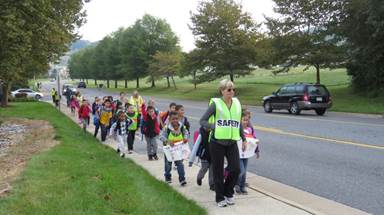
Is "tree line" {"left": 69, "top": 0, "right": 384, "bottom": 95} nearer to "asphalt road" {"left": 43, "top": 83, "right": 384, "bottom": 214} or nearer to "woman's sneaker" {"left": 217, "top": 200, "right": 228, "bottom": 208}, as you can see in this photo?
"asphalt road" {"left": 43, "top": 83, "right": 384, "bottom": 214}

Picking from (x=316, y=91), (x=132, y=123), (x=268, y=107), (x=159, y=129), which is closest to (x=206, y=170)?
(x=159, y=129)

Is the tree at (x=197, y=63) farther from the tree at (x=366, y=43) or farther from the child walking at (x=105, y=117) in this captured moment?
the child walking at (x=105, y=117)

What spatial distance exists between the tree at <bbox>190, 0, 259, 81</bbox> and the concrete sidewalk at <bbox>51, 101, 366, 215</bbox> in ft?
132

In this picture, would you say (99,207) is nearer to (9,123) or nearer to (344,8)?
(9,123)

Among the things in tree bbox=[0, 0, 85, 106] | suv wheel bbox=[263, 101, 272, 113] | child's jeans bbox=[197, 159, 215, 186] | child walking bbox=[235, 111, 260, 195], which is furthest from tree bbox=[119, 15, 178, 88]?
child walking bbox=[235, 111, 260, 195]

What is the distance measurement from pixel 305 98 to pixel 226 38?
24433 millimetres

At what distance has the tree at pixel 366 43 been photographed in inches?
1093

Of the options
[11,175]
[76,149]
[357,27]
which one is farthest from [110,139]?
[357,27]

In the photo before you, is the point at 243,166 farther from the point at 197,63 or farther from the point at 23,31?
the point at 197,63

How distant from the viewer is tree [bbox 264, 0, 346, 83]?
119ft

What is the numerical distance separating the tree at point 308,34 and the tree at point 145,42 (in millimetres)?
49069

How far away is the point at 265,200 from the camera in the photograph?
7883mm

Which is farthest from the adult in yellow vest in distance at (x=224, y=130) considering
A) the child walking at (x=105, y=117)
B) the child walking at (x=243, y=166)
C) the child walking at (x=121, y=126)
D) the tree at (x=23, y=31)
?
the tree at (x=23, y=31)

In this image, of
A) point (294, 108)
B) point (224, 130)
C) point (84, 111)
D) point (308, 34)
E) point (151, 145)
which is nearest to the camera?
point (224, 130)
